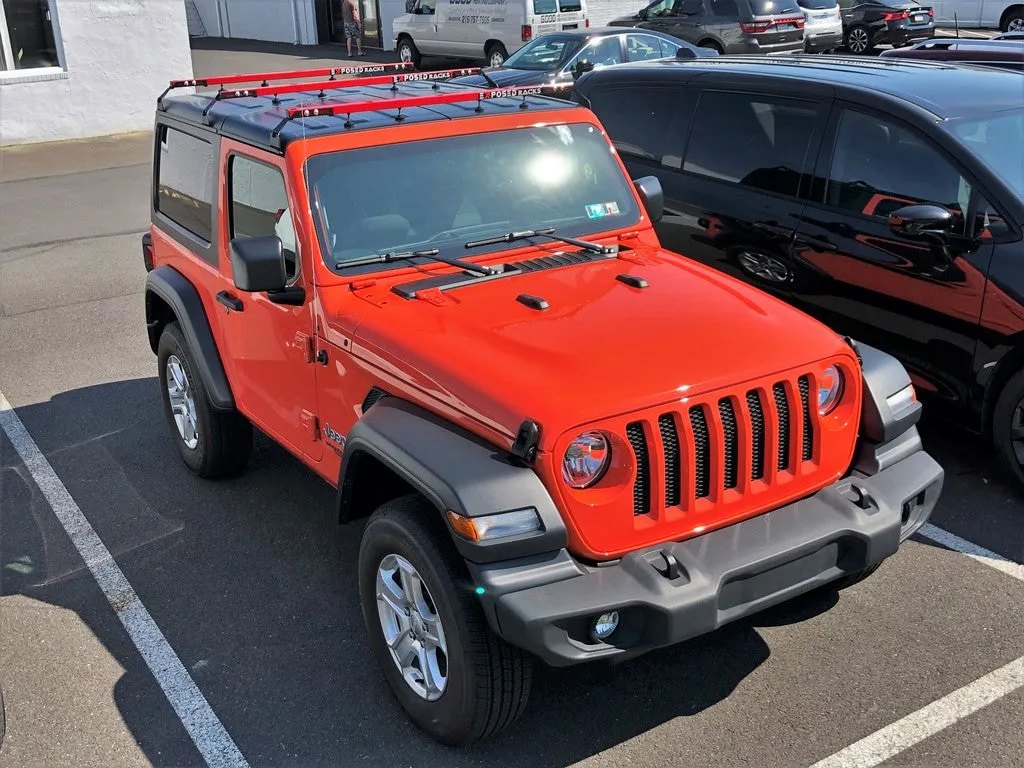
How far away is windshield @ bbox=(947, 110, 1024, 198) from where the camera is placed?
17.0 feet

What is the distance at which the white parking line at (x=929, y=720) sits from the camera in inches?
138

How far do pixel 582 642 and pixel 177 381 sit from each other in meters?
3.36

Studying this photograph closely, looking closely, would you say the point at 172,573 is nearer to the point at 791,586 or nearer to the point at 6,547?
the point at 6,547

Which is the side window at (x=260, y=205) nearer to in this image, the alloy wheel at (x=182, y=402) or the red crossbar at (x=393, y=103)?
the red crossbar at (x=393, y=103)

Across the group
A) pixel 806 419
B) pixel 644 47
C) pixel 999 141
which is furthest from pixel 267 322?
pixel 644 47

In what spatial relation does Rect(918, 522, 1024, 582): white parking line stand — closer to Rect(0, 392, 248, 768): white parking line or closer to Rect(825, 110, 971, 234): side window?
Rect(825, 110, 971, 234): side window

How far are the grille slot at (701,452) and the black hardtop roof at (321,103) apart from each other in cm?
190

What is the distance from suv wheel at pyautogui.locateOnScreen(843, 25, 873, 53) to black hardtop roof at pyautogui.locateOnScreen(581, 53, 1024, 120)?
16.4m

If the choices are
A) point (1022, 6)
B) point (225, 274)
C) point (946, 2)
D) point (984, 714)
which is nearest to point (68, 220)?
point (225, 274)

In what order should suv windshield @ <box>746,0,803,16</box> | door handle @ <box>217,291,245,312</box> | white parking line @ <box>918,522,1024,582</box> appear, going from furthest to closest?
suv windshield @ <box>746,0,803,16</box>
door handle @ <box>217,291,245,312</box>
white parking line @ <box>918,522,1024,582</box>

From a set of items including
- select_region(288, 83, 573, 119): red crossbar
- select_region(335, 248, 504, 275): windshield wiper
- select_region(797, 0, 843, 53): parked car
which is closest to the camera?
select_region(335, 248, 504, 275): windshield wiper

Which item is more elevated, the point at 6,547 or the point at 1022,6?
the point at 1022,6

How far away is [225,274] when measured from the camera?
4832 mm

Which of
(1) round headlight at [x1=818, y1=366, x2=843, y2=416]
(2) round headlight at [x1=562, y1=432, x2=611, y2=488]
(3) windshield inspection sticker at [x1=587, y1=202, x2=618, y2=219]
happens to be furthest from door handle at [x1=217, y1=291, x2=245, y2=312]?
(1) round headlight at [x1=818, y1=366, x2=843, y2=416]
